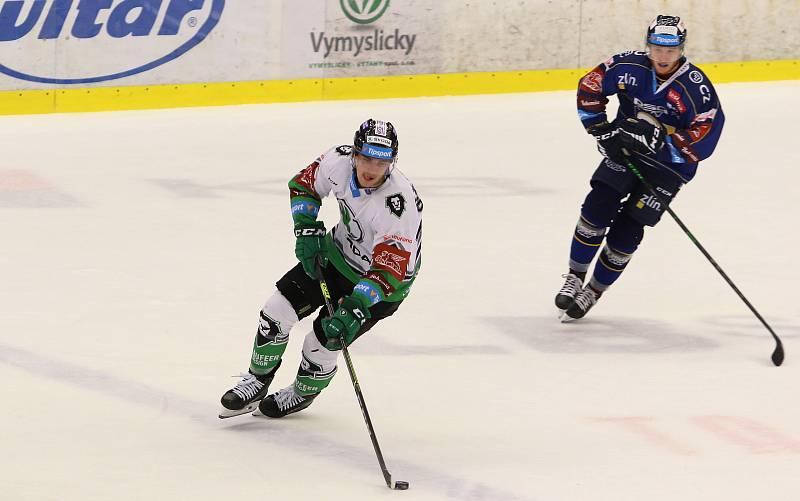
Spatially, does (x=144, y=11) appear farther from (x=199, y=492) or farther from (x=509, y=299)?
(x=199, y=492)

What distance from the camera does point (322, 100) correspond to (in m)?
12.7

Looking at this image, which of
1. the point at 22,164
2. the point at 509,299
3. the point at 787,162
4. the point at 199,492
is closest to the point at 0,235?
the point at 22,164

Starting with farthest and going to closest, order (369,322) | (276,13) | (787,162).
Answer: (276,13) → (787,162) → (369,322)

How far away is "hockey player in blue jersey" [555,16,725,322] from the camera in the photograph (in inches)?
269

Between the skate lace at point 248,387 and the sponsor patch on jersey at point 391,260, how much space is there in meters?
0.73

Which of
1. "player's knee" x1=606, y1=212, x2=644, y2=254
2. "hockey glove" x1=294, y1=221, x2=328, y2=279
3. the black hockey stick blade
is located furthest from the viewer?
"player's knee" x1=606, y1=212, x2=644, y2=254

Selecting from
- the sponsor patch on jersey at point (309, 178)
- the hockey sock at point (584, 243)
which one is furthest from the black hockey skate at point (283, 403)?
the hockey sock at point (584, 243)

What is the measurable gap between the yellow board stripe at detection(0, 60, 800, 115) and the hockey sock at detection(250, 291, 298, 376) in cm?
667

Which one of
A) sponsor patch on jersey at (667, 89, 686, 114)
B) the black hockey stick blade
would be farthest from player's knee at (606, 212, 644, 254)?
the black hockey stick blade

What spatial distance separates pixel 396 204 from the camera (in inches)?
205

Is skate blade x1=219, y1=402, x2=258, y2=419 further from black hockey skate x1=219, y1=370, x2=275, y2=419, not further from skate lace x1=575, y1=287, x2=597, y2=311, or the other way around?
skate lace x1=575, y1=287, x2=597, y2=311

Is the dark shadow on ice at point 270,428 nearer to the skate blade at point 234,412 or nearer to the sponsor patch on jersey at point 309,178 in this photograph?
the skate blade at point 234,412

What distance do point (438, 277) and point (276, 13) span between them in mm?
4847

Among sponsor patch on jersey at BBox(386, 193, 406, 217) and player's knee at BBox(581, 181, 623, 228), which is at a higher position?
sponsor patch on jersey at BBox(386, 193, 406, 217)
